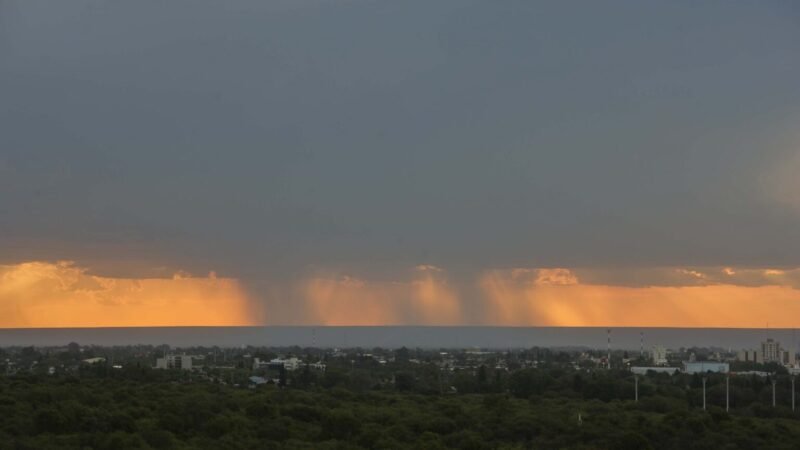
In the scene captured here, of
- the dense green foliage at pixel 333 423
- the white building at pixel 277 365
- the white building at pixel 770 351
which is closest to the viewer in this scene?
the dense green foliage at pixel 333 423

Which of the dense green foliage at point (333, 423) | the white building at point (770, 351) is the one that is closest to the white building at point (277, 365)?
the dense green foliage at point (333, 423)

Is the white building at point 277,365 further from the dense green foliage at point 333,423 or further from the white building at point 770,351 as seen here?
the white building at point 770,351

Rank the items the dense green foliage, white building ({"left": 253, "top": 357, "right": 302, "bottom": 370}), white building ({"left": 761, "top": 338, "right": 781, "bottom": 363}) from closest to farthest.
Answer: the dense green foliage, white building ({"left": 253, "top": 357, "right": 302, "bottom": 370}), white building ({"left": 761, "top": 338, "right": 781, "bottom": 363})

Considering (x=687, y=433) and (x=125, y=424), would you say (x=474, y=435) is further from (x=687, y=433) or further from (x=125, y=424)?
(x=125, y=424)

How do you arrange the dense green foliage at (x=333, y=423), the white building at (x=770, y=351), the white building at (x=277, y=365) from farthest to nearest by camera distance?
the white building at (x=770, y=351) < the white building at (x=277, y=365) < the dense green foliage at (x=333, y=423)

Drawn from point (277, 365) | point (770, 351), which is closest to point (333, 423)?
point (277, 365)

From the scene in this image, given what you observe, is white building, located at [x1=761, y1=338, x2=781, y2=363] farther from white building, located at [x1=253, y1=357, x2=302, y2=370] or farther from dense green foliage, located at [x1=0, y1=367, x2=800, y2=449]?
dense green foliage, located at [x1=0, y1=367, x2=800, y2=449]

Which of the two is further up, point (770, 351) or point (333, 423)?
point (770, 351)

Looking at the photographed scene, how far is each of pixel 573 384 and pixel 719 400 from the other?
9.55m

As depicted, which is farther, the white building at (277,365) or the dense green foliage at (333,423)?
the white building at (277,365)

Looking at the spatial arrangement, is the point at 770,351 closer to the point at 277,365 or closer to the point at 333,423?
the point at 277,365

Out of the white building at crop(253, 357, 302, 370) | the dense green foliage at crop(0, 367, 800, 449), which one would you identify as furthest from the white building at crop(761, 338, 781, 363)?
the dense green foliage at crop(0, 367, 800, 449)

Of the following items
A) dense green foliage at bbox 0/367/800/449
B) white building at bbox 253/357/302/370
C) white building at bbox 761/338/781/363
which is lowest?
white building at bbox 253/357/302/370

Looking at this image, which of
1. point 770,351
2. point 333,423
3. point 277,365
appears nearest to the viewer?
point 333,423
